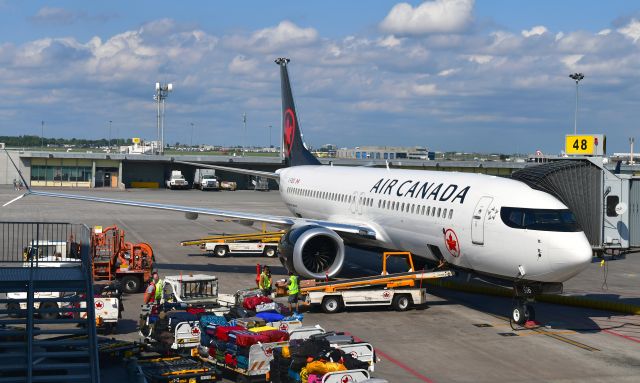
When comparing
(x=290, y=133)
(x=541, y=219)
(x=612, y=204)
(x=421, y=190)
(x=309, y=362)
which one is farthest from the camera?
(x=290, y=133)

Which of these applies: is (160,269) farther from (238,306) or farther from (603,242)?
(603,242)

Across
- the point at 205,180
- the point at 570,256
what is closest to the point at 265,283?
the point at 570,256

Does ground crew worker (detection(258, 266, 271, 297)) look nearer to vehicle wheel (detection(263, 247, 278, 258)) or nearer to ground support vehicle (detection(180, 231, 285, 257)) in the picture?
ground support vehicle (detection(180, 231, 285, 257))

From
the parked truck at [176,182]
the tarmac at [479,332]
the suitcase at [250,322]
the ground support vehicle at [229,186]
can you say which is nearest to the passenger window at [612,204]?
the tarmac at [479,332]

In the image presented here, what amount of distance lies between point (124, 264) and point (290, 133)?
19.6m

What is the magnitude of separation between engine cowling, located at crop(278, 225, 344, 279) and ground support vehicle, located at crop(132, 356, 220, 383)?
10121mm

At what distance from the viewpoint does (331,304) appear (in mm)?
26562

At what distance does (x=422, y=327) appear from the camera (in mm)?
24438

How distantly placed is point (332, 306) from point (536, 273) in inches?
278

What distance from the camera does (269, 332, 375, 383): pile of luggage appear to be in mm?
16625

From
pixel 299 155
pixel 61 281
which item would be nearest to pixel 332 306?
pixel 61 281

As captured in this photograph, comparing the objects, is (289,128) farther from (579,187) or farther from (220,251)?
(579,187)

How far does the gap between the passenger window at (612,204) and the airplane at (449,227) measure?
90.9 inches

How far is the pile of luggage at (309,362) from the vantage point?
655 inches
